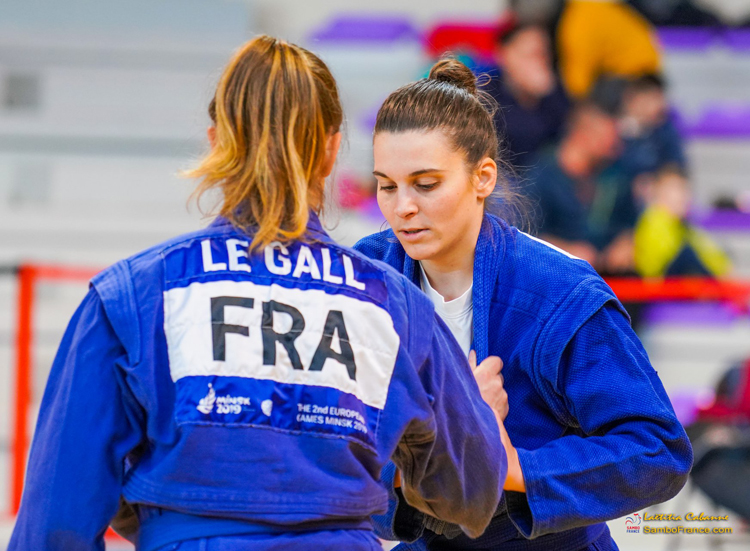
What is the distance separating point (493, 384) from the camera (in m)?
1.46

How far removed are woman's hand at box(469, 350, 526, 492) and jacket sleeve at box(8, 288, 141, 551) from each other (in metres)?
0.62

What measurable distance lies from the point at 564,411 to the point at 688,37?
5.34 metres

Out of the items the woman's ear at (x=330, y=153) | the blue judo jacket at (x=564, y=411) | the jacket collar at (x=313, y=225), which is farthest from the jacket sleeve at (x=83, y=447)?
the blue judo jacket at (x=564, y=411)

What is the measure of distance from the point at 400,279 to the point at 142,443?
389mm

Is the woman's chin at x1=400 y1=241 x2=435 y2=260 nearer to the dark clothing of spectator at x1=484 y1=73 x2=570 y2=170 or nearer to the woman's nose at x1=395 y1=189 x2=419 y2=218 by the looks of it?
the woman's nose at x1=395 y1=189 x2=419 y2=218

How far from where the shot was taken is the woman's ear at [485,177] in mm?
1610

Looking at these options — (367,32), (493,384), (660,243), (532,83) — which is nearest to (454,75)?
(493,384)

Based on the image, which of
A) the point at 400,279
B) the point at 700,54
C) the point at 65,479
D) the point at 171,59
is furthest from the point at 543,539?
the point at 700,54

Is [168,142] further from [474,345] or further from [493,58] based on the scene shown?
[474,345]

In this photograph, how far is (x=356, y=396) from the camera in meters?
1.09

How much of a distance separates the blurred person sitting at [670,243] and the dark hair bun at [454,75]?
11.1 feet

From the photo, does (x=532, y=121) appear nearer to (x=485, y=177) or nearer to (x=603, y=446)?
(x=485, y=177)

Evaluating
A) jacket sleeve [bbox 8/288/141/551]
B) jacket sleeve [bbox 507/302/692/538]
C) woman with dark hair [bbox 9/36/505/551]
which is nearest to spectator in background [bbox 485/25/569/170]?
jacket sleeve [bbox 507/302/692/538]

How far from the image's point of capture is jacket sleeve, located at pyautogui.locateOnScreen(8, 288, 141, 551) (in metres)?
1.02
